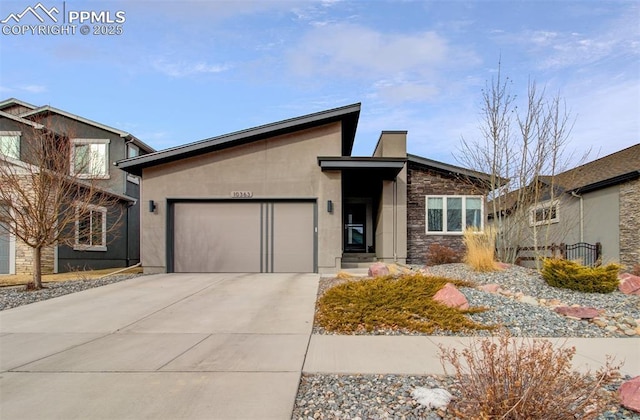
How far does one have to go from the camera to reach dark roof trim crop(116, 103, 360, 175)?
1291 centimetres

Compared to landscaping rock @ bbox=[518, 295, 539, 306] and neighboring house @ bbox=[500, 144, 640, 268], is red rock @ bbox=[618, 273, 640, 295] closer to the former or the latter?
landscaping rock @ bbox=[518, 295, 539, 306]

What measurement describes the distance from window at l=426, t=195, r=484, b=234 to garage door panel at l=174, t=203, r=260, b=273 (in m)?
6.49

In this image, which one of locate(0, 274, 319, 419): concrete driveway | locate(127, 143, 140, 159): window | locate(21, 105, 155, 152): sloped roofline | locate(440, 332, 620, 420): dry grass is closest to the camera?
locate(440, 332, 620, 420): dry grass

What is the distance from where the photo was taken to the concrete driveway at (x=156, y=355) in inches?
144

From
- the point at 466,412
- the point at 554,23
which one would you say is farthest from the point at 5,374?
the point at 554,23

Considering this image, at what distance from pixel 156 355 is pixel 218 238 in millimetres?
8482

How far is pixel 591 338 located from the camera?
5.92 metres

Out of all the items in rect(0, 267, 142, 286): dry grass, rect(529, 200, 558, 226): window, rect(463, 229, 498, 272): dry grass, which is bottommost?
rect(0, 267, 142, 286): dry grass

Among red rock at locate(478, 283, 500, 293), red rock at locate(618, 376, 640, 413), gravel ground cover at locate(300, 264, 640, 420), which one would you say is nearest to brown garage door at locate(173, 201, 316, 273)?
gravel ground cover at locate(300, 264, 640, 420)

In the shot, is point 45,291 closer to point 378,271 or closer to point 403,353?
point 378,271

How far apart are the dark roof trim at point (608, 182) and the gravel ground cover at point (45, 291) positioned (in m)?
16.3

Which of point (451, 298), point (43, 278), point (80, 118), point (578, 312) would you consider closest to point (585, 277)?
point (578, 312)

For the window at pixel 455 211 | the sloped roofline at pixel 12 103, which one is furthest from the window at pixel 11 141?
the window at pixel 455 211

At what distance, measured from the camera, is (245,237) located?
13414 mm
